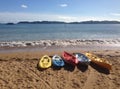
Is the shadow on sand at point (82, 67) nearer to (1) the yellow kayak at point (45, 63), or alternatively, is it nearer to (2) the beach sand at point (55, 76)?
(2) the beach sand at point (55, 76)

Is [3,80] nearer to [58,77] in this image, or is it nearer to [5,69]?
[5,69]

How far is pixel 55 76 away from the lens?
501 inches

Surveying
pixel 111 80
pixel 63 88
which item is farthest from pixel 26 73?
pixel 111 80

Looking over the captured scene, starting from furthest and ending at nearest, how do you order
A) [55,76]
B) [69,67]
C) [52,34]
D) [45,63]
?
[52,34]
[45,63]
[69,67]
[55,76]

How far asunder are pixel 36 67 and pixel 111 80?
484cm

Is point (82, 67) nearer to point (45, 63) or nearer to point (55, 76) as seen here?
point (55, 76)

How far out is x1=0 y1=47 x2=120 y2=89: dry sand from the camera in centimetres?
1159

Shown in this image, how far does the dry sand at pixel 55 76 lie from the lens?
11.6 meters

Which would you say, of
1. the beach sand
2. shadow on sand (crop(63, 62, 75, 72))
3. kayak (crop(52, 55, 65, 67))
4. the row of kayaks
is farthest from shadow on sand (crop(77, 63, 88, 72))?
kayak (crop(52, 55, 65, 67))

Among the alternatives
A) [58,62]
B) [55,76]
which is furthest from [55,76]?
[58,62]

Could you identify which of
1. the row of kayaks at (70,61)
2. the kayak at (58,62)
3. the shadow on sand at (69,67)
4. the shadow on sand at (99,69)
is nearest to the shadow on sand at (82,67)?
the row of kayaks at (70,61)

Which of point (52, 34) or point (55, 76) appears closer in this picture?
point (55, 76)

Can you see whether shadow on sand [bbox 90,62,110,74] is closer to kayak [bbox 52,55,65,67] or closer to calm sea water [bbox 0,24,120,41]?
kayak [bbox 52,55,65,67]

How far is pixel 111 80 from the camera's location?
12516 millimetres
